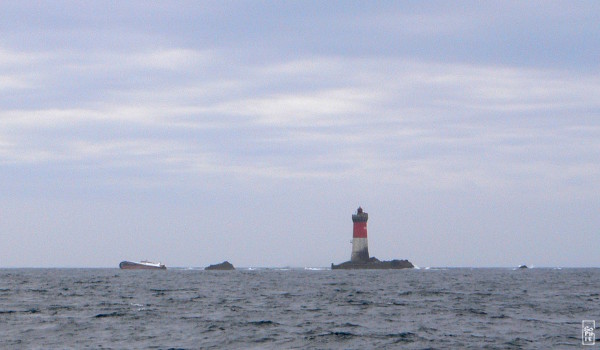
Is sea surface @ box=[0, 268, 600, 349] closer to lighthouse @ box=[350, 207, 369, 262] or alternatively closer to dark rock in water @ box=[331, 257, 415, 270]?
lighthouse @ box=[350, 207, 369, 262]

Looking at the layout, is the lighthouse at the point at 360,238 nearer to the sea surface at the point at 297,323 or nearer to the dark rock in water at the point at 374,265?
the dark rock in water at the point at 374,265

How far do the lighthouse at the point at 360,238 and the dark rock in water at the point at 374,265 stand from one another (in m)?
1.08

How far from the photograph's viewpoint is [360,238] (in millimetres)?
148250

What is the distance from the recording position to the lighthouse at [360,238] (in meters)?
147

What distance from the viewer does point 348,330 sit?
35250mm

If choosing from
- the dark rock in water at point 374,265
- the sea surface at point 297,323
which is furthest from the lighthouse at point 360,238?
the sea surface at point 297,323

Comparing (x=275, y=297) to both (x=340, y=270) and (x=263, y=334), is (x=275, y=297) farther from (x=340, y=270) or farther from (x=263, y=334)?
(x=340, y=270)

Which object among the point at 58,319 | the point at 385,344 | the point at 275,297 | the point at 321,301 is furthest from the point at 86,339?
the point at 275,297

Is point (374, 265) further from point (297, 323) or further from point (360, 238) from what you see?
point (297, 323)

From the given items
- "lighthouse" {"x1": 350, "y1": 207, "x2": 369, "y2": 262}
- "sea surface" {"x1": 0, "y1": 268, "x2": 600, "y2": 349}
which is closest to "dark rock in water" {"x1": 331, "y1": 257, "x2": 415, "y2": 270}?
"lighthouse" {"x1": 350, "y1": 207, "x2": 369, "y2": 262}

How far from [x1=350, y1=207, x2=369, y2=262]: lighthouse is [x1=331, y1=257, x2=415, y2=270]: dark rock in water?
3.54 feet

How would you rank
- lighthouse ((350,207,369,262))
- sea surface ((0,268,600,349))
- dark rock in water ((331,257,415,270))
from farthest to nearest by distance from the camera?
dark rock in water ((331,257,415,270))
lighthouse ((350,207,369,262))
sea surface ((0,268,600,349))

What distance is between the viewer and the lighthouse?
481 feet

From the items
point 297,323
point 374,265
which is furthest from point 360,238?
point 297,323
